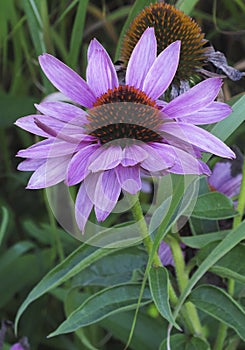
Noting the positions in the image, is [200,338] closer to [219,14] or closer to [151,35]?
[151,35]

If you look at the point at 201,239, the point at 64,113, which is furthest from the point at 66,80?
the point at 201,239

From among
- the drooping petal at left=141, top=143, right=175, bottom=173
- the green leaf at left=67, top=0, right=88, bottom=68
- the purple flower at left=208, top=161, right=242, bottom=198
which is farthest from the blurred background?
the drooping petal at left=141, top=143, right=175, bottom=173

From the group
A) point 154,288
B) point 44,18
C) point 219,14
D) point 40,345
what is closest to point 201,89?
point 154,288

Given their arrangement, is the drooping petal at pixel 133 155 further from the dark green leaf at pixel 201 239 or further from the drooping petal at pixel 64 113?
the dark green leaf at pixel 201 239

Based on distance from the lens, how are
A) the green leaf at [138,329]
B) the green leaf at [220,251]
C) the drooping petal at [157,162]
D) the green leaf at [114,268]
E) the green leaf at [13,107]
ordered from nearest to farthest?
the drooping petal at [157,162] < the green leaf at [220,251] < the green leaf at [114,268] < the green leaf at [138,329] < the green leaf at [13,107]

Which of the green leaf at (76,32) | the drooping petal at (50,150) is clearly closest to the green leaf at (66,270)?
the drooping petal at (50,150)

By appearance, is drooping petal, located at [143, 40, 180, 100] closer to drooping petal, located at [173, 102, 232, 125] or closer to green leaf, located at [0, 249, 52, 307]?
drooping petal, located at [173, 102, 232, 125]
